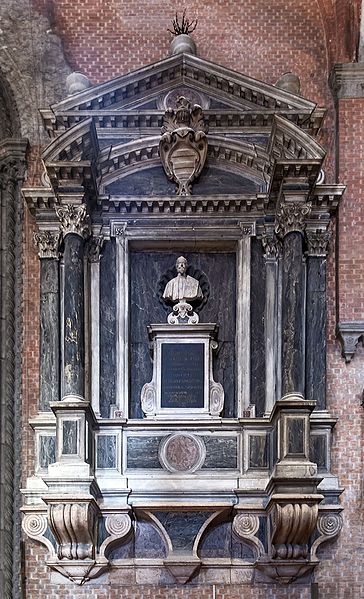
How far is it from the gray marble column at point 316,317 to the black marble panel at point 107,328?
2.22 m

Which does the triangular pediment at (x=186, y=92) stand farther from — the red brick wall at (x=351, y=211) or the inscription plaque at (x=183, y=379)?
the inscription plaque at (x=183, y=379)

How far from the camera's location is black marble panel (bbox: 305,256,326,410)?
17031 mm

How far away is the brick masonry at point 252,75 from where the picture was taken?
661 inches

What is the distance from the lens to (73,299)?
55.1 feet

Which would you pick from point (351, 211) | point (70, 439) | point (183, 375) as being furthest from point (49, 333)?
point (351, 211)

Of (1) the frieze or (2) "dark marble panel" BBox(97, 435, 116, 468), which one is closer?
(2) "dark marble panel" BBox(97, 435, 116, 468)

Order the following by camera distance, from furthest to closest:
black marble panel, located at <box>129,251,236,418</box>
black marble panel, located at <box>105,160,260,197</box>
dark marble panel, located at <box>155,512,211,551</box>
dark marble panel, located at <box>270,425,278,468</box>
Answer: black marble panel, located at <box>105,160,260,197</box> → black marble panel, located at <box>129,251,236,418</box> → dark marble panel, located at <box>155,512,211,551</box> → dark marble panel, located at <box>270,425,278,468</box>

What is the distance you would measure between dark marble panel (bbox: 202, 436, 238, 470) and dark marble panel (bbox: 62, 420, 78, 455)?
5.07ft

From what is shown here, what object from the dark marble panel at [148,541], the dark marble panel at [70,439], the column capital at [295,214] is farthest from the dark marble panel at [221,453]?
the column capital at [295,214]

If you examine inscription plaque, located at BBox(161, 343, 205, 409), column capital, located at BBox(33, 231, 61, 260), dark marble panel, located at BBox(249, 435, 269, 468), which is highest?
column capital, located at BBox(33, 231, 61, 260)

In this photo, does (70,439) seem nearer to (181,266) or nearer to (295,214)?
(181,266)

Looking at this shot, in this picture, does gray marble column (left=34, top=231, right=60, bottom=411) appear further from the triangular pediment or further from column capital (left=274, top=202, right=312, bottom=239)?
column capital (left=274, top=202, right=312, bottom=239)

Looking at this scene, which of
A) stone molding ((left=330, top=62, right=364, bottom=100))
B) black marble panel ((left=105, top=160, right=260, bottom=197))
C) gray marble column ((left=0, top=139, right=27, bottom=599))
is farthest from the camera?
stone molding ((left=330, top=62, right=364, bottom=100))

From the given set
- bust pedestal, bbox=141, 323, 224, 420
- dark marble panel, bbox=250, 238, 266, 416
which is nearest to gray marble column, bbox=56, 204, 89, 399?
bust pedestal, bbox=141, 323, 224, 420
